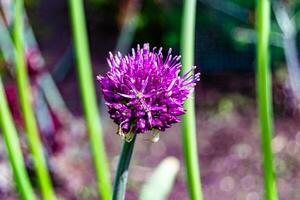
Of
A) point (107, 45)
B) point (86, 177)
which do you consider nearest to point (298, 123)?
point (86, 177)

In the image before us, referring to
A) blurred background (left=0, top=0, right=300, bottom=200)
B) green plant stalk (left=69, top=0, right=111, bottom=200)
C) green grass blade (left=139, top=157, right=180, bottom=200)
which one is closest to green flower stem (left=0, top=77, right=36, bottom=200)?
green plant stalk (left=69, top=0, right=111, bottom=200)

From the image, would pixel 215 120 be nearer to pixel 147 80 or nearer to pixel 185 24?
pixel 185 24

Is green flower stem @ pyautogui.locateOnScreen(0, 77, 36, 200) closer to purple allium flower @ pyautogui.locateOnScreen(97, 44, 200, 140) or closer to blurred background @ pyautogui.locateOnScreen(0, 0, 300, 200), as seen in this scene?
purple allium flower @ pyautogui.locateOnScreen(97, 44, 200, 140)

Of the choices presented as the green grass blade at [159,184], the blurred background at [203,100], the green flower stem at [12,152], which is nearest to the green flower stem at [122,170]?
the green flower stem at [12,152]

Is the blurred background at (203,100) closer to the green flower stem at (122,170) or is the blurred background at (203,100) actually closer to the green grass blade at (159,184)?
the green grass blade at (159,184)

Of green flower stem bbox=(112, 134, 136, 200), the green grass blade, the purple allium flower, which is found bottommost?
the green grass blade
